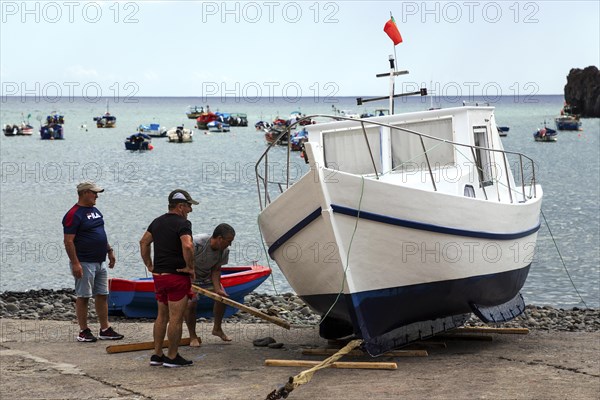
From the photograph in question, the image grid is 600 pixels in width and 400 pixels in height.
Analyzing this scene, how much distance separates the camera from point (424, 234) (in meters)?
11.4

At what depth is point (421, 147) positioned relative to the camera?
523 inches

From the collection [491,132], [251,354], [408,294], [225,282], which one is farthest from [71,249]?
[491,132]

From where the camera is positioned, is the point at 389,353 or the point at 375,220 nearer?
the point at 375,220

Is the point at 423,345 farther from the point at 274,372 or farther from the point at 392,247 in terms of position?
the point at 274,372

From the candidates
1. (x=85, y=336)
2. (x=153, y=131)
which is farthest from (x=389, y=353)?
(x=153, y=131)

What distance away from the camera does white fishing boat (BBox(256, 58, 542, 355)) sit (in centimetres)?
1110

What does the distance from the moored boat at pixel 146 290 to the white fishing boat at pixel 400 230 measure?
4.00 m

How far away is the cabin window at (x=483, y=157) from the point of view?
13.4 metres

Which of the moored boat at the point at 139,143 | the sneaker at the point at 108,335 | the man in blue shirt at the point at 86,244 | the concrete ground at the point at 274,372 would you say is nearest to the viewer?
the concrete ground at the point at 274,372

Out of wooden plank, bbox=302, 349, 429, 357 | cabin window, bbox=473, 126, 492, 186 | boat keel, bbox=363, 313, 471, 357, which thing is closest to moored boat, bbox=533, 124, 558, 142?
cabin window, bbox=473, 126, 492, 186

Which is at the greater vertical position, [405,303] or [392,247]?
[392,247]

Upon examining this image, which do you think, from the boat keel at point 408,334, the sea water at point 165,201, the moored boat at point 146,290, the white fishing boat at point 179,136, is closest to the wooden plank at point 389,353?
the boat keel at point 408,334

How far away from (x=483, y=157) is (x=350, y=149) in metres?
1.80

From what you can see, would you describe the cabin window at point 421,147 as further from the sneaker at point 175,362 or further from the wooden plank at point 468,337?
the sneaker at point 175,362
